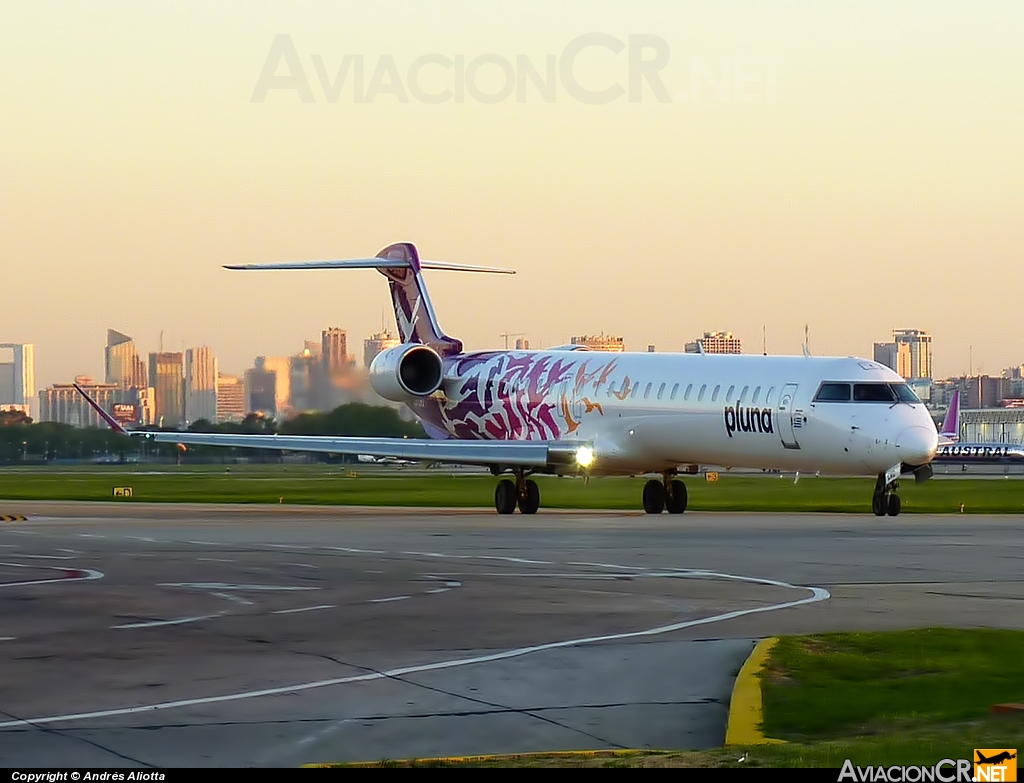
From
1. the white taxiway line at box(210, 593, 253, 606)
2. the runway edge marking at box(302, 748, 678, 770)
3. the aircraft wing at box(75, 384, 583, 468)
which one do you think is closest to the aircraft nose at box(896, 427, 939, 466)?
the aircraft wing at box(75, 384, 583, 468)

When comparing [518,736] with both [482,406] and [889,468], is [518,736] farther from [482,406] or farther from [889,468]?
[482,406]

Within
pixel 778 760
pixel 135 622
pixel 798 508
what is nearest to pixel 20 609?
pixel 135 622

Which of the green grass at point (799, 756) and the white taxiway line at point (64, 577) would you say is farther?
the white taxiway line at point (64, 577)

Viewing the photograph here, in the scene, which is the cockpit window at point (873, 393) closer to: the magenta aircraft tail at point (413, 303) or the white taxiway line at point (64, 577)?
the magenta aircraft tail at point (413, 303)

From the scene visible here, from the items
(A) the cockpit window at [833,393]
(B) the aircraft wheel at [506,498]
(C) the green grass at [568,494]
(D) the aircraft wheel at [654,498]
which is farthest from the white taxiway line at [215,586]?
(C) the green grass at [568,494]

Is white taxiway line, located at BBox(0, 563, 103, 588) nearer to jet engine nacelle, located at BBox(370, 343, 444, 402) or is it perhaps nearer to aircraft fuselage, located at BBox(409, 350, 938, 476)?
aircraft fuselage, located at BBox(409, 350, 938, 476)

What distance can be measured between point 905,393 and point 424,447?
441 inches

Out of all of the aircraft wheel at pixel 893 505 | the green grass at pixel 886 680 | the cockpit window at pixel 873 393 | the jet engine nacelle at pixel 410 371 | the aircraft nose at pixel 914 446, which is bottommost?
the green grass at pixel 886 680

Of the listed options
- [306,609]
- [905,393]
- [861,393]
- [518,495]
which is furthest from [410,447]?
[306,609]

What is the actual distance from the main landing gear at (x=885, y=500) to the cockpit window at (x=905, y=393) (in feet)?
5.66

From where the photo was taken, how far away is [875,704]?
10.1 metres

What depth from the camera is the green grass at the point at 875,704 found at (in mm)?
8266

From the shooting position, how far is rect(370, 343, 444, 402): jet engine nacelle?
147 ft

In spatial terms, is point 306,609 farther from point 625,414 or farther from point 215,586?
point 625,414
